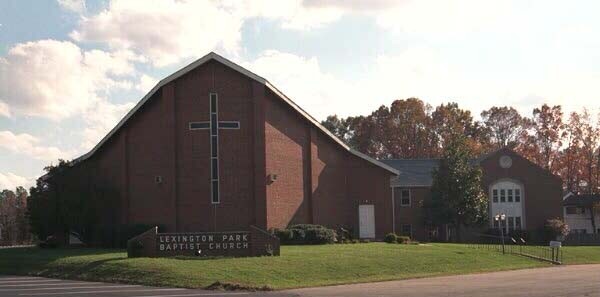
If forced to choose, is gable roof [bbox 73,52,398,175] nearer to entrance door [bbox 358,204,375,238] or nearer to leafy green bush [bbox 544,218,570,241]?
entrance door [bbox 358,204,375,238]

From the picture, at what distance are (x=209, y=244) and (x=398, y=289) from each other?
11.0 m

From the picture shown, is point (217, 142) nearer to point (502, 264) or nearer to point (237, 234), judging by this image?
point (237, 234)

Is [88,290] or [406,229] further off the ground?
[88,290]

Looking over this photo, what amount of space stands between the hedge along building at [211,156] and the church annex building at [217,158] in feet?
0.19

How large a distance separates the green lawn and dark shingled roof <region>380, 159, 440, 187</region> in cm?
2528

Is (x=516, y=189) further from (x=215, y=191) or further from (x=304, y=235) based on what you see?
(x=215, y=191)

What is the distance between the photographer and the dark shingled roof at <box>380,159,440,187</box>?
60.5 m

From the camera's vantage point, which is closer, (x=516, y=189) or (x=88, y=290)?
(x=88, y=290)

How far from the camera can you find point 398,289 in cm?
2205

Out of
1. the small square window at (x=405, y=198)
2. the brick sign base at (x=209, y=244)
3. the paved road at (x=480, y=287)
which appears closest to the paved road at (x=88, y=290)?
the paved road at (x=480, y=287)

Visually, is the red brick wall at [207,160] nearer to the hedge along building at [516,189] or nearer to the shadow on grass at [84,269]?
the shadow on grass at [84,269]

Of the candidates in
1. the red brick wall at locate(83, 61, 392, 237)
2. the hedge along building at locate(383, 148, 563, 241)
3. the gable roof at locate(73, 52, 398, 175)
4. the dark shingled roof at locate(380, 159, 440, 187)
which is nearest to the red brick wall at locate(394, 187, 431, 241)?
the dark shingled roof at locate(380, 159, 440, 187)

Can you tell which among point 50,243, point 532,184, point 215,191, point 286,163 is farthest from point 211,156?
point 532,184

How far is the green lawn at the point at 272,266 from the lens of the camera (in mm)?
24672
